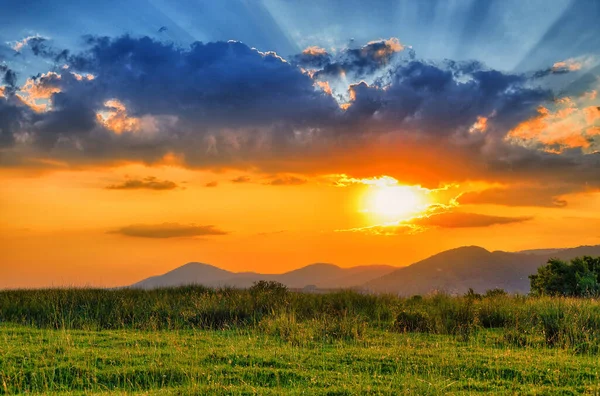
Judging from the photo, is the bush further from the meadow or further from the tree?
the tree

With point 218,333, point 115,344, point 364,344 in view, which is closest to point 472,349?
point 364,344

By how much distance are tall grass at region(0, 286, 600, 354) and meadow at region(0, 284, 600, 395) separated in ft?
0.20

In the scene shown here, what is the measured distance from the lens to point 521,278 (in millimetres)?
32281

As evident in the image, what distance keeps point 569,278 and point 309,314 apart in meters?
17.9

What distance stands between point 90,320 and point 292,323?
831 centimetres

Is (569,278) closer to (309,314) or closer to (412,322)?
(412,322)

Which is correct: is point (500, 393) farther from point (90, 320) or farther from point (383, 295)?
point (90, 320)

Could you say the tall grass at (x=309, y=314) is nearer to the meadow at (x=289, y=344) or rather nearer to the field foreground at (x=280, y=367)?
the meadow at (x=289, y=344)

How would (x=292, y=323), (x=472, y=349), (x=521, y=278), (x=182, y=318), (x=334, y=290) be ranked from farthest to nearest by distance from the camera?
(x=521, y=278) → (x=334, y=290) → (x=182, y=318) → (x=292, y=323) → (x=472, y=349)

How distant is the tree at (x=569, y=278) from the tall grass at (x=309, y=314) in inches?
265

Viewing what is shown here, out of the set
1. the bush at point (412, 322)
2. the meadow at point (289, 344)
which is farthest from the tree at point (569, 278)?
the bush at point (412, 322)

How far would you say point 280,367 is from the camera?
12992 millimetres

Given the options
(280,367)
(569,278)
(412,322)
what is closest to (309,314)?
(412,322)

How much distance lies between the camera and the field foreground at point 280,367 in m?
11.4
